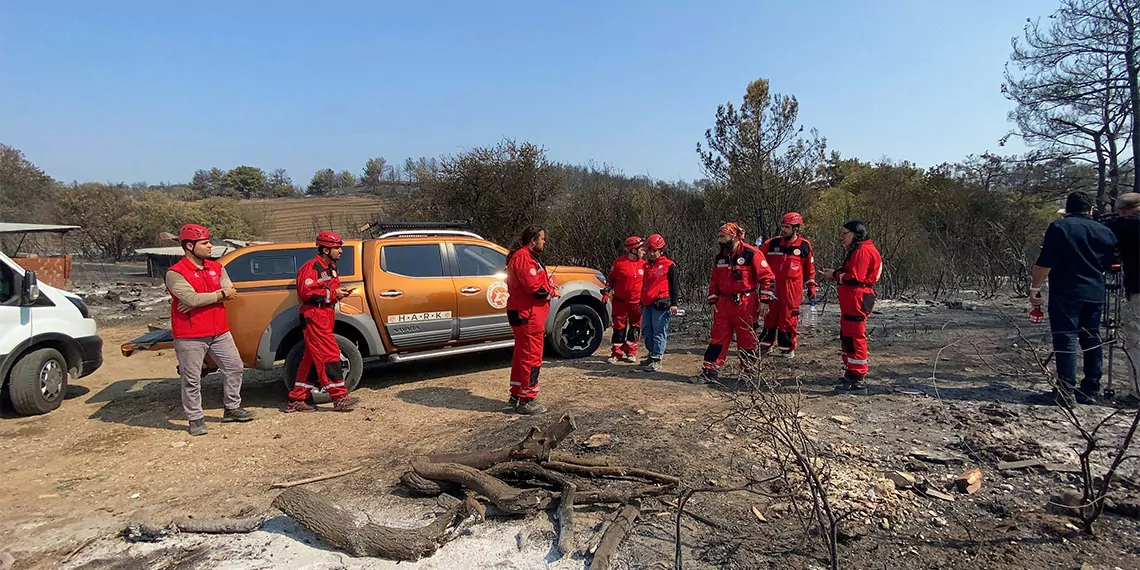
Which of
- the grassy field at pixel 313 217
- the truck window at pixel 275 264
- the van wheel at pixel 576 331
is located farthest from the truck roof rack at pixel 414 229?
the grassy field at pixel 313 217

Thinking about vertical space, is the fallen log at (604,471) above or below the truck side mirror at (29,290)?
below

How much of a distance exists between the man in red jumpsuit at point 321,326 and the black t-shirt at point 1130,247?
23.2ft

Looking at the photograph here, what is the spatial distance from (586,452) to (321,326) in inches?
118

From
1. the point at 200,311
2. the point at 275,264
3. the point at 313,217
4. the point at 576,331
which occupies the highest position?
the point at 313,217

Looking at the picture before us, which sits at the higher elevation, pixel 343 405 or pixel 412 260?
pixel 412 260

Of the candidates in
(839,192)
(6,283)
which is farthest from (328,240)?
(839,192)

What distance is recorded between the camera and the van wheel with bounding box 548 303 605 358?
25.5 feet

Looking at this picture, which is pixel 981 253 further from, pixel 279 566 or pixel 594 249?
pixel 279 566

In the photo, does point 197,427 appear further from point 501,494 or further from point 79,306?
point 501,494

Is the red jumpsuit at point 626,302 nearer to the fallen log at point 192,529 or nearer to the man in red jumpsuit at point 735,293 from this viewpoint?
the man in red jumpsuit at point 735,293

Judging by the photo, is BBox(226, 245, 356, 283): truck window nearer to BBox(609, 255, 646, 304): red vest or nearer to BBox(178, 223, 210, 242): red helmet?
BBox(178, 223, 210, 242): red helmet

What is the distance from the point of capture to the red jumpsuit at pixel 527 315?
18.2 feet

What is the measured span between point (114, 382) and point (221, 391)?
175 cm

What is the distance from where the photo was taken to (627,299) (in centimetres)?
777
